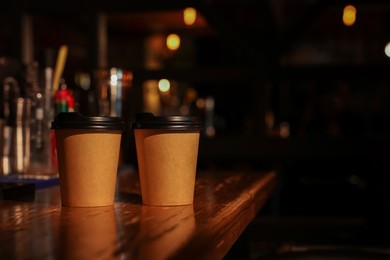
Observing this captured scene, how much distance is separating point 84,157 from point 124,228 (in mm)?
255

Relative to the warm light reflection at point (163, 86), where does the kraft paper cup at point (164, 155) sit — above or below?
below

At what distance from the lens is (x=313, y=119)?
6.46 m

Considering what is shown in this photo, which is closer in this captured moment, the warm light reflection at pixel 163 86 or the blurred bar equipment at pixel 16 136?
the blurred bar equipment at pixel 16 136

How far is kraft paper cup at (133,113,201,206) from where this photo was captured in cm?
109

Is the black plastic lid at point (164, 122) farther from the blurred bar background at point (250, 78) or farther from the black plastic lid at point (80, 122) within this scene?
the blurred bar background at point (250, 78)

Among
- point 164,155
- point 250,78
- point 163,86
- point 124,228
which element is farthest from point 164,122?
point 163,86

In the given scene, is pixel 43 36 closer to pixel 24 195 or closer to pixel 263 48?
pixel 263 48

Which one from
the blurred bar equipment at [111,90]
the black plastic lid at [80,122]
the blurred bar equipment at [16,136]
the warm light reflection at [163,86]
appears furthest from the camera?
the warm light reflection at [163,86]

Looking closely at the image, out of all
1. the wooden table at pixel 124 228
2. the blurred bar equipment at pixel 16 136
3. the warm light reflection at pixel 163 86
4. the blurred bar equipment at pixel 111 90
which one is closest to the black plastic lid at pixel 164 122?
the wooden table at pixel 124 228

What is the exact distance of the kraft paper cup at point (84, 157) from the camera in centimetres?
108

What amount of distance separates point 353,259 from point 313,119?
5.18m

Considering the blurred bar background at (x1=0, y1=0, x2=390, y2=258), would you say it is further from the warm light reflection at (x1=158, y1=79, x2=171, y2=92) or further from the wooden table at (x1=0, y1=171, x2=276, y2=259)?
the wooden table at (x1=0, y1=171, x2=276, y2=259)

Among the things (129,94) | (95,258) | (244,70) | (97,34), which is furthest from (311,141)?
(95,258)

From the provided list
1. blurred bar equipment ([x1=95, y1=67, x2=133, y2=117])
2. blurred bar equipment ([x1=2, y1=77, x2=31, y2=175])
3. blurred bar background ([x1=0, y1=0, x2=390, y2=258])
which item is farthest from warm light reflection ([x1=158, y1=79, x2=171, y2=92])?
blurred bar equipment ([x1=2, y1=77, x2=31, y2=175])
